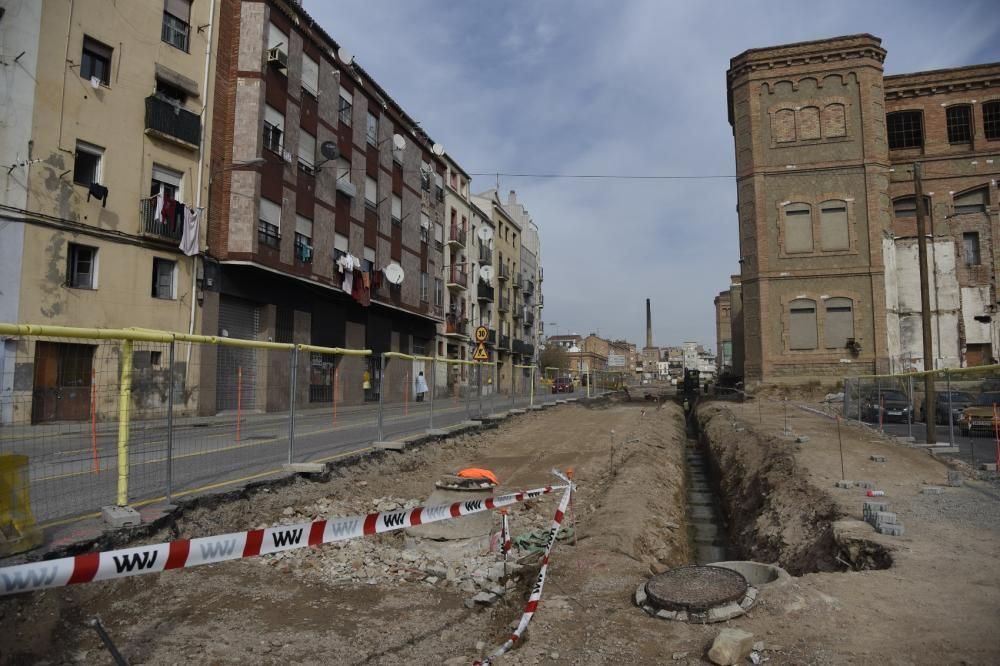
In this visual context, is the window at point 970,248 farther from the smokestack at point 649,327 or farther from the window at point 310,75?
the smokestack at point 649,327

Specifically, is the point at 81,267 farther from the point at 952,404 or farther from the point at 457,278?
the point at 457,278

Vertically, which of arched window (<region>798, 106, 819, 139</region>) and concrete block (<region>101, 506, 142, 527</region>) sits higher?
Result: arched window (<region>798, 106, 819, 139</region>)

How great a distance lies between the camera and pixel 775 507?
9734mm

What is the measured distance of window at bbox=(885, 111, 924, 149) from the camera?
33.8 metres

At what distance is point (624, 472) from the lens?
38.7 ft

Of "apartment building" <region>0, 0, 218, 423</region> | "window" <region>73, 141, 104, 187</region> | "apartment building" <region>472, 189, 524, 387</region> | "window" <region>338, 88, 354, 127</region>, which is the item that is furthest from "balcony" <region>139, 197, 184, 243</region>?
"apartment building" <region>472, 189, 524, 387</region>

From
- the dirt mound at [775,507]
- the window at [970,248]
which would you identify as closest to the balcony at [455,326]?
the dirt mound at [775,507]

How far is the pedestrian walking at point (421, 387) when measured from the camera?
1344cm

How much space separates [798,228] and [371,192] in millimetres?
21649

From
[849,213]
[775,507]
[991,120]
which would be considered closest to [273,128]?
[775,507]

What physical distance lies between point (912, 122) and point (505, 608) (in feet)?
129

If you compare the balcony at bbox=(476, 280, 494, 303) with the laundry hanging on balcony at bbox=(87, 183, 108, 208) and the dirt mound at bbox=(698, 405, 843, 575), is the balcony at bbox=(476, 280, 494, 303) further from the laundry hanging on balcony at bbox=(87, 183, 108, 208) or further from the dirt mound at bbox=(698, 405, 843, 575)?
the dirt mound at bbox=(698, 405, 843, 575)

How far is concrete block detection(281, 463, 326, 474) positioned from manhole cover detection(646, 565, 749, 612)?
521cm

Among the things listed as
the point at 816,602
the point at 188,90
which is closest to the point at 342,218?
the point at 188,90
